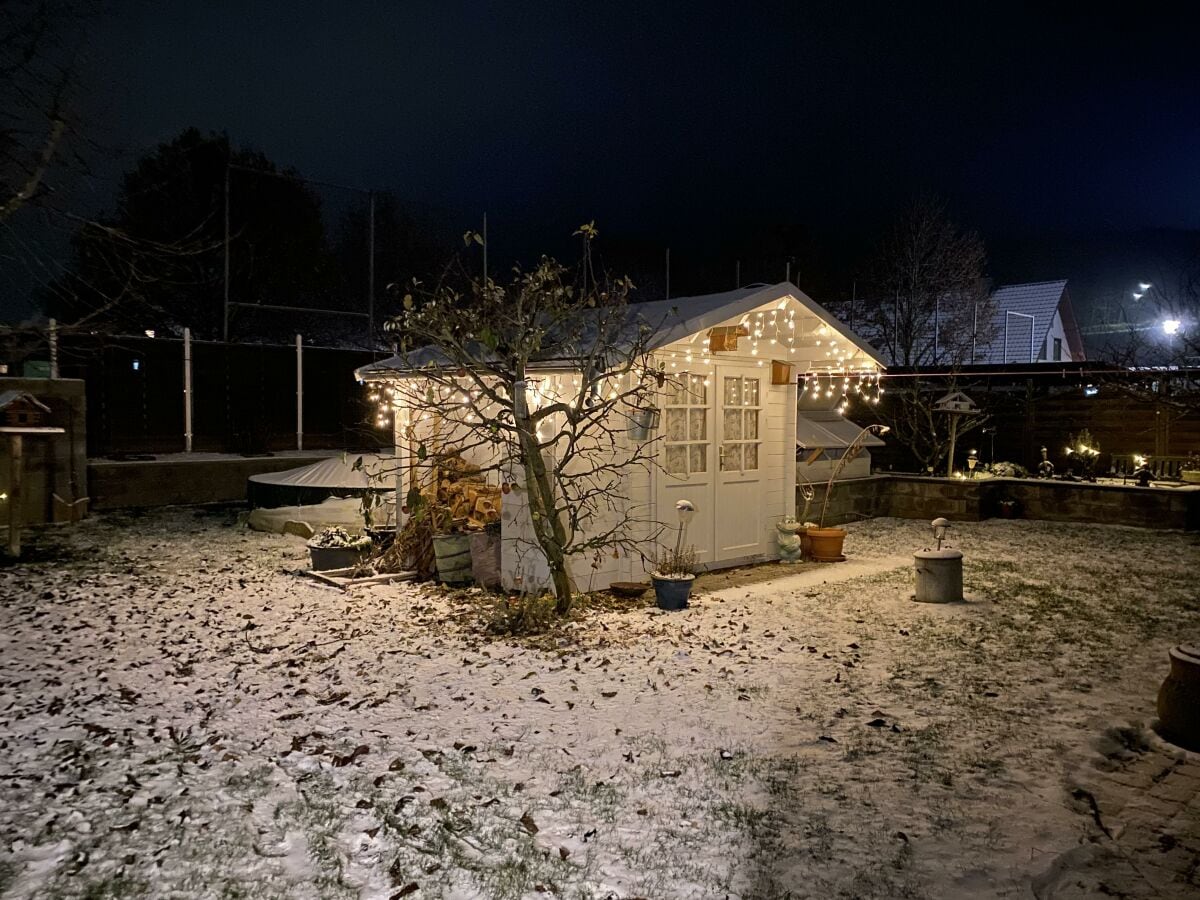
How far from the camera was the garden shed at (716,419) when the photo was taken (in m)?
7.75

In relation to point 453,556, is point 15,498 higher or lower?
higher

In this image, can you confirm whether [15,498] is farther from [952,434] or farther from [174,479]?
[952,434]

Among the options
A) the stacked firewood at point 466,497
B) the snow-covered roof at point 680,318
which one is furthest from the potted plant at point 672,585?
the snow-covered roof at point 680,318

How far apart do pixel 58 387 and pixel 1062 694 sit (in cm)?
1224

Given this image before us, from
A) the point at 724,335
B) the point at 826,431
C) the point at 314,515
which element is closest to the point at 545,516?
the point at 724,335

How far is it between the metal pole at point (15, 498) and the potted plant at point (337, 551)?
11.2ft

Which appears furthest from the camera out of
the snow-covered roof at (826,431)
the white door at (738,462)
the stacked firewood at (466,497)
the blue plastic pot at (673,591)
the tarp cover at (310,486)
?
the snow-covered roof at (826,431)

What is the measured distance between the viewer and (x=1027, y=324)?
960 inches

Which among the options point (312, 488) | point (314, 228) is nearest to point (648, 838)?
point (312, 488)

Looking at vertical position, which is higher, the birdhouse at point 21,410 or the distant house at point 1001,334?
the distant house at point 1001,334

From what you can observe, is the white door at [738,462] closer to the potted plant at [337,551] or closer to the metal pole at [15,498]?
the potted plant at [337,551]

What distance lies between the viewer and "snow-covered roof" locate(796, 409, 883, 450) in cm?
1359

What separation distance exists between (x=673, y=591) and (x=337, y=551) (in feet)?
11.9

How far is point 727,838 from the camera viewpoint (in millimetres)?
3404
